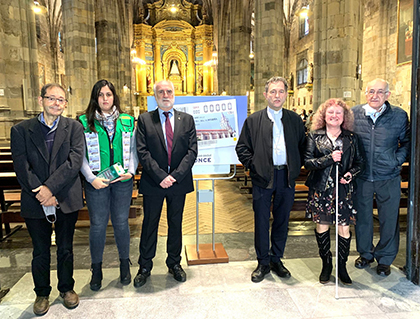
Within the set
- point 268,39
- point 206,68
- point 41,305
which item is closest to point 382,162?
point 41,305

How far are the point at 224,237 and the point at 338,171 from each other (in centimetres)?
205

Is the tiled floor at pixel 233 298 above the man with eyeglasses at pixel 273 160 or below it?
below

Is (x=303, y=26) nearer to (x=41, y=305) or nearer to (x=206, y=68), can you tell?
(x=206, y=68)

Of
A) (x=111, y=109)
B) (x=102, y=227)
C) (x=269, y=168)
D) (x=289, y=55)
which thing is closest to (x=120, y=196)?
(x=102, y=227)

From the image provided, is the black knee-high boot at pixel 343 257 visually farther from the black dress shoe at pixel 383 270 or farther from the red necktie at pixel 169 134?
the red necktie at pixel 169 134

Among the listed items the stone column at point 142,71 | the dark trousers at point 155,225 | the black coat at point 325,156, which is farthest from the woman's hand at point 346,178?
the stone column at point 142,71

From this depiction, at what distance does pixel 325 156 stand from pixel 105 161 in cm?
195

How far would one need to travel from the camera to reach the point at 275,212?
3156 mm

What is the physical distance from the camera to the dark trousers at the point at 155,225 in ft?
9.93

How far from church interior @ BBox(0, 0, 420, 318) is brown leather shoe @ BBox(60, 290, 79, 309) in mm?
53

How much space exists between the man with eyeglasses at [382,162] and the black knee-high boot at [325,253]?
0.57 metres

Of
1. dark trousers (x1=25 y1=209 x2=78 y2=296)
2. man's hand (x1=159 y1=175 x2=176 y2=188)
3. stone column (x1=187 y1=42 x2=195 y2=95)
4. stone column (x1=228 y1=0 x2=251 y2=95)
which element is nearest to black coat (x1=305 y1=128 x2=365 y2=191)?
man's hand (x1=159 y1=175 x2=176 y2=188)

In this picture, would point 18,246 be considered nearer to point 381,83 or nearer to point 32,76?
point 381,83

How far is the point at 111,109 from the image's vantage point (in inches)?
113
